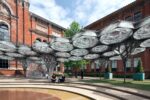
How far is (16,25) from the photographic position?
1847 inches

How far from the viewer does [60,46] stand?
30.8 m

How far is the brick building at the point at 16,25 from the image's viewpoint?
44156 mm

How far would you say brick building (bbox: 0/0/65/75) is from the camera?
4416cm

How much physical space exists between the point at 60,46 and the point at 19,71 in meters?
18.0

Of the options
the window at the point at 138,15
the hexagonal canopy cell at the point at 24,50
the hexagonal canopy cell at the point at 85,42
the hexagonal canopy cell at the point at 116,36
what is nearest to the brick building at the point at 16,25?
the hexagonal canopy cell at the point at 24,50

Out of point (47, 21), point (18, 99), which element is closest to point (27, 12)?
point (47, 21)

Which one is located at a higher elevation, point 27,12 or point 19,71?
point 27,12

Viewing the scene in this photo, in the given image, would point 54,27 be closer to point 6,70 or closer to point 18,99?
point 6,70

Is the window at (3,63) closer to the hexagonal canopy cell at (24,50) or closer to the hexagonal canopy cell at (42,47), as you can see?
the hexagonal canopy cell at (24,50)

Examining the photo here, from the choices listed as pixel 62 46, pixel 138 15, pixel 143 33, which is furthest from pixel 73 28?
pixel 143 33

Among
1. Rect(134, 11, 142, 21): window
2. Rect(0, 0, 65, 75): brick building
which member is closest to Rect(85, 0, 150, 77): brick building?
Rect(134, 11, 142, 21): window

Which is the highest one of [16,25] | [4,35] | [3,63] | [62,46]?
[16,25]

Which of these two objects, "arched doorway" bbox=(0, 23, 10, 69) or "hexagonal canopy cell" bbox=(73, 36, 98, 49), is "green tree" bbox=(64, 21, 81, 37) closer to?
"arched doorway" bbox=(0, 23, 10, 69)

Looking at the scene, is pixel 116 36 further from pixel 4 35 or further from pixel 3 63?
pixel 4 35
